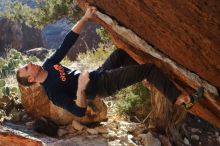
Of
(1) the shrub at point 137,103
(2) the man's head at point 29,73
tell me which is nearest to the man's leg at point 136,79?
(2) the man's head at point 29,73

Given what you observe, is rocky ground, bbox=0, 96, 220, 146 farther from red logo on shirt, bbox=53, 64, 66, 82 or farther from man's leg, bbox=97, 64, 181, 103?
man's leg, bbox=97, 64, 181, 103

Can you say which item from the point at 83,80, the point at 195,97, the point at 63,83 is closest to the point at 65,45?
the point at 63,83

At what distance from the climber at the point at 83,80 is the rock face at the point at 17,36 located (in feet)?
74.7

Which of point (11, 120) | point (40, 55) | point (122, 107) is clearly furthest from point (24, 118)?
point (40, 55)

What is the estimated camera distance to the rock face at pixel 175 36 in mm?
5132

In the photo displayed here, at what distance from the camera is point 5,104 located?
988 cm

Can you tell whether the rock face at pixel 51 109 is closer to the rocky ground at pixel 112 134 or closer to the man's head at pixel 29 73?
the rocky ground at pixel 112 134

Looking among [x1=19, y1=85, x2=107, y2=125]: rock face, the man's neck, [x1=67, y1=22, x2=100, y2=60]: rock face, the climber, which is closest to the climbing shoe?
the climber

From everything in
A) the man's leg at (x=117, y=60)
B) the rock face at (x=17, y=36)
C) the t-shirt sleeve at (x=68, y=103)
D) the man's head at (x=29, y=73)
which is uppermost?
the man's leg at (x=117, y=60)

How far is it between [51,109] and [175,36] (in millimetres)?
4370

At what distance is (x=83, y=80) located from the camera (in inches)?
233

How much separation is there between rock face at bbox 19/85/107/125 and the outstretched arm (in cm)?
276

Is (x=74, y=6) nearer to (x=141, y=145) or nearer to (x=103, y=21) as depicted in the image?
(x=141, y=145)

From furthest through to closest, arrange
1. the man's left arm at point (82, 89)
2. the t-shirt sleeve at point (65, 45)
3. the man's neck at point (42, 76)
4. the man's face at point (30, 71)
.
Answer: the t-shirt sleeve at point (65, 45) → the man's neck at point (42, 76) → the man's face at point (30, 71) → the man's left arm at point (82, 89)
